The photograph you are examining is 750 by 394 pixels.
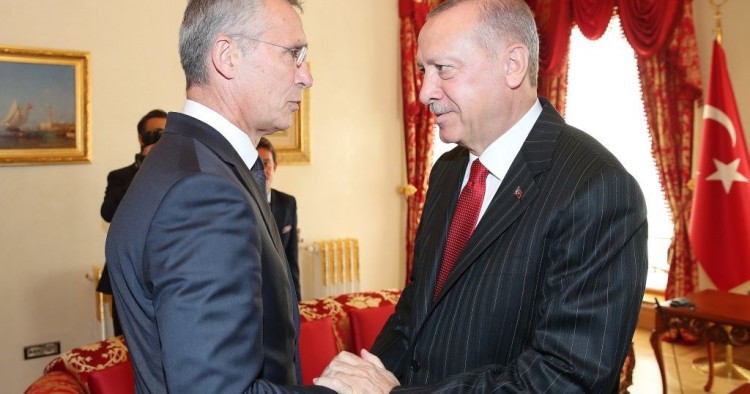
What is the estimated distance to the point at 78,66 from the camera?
507cm

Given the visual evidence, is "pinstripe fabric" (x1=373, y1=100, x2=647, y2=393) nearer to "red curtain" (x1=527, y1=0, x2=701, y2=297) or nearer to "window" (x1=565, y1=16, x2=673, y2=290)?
"red curtain" (x1=527, y1=0, x2=701, y2=297)

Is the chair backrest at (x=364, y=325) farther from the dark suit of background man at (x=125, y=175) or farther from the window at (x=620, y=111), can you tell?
the window at (x=620, y=111)

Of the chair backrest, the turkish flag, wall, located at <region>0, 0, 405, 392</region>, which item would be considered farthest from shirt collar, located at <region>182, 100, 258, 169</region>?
the turkish flag

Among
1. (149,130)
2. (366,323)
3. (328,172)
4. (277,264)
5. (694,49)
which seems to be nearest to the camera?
(277,264)

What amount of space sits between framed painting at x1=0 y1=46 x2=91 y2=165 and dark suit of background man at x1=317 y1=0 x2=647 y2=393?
12.4 ft

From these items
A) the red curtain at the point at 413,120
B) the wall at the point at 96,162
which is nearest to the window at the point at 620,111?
the red curtain at the point at 413,120

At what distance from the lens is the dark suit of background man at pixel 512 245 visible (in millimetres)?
1488

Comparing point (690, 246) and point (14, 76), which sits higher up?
point (14, 76)

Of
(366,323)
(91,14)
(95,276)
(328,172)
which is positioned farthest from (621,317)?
(328,172)

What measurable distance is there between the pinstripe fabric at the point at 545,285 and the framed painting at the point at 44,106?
13.0 feet

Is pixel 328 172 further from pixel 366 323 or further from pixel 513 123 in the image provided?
pixel 513 123

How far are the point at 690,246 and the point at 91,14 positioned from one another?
542cm

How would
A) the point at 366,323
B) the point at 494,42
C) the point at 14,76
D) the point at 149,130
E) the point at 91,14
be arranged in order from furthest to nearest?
the point at 91,14, the point at 14,76, the point at 149,130, the point at 366,323, the point at 494,42

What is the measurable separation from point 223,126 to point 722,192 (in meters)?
5.15
